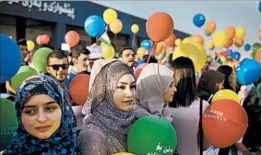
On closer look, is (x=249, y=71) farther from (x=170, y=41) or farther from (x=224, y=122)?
(x=170, y=41)

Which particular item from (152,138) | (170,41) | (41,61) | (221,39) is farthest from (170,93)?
(170,41)

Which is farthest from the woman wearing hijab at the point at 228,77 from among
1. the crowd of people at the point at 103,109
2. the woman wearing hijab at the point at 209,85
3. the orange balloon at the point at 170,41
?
the orange balloon at the point at 170,41

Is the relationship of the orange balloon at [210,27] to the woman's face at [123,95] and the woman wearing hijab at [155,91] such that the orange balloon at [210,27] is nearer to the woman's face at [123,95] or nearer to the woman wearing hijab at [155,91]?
the woman wearing hijab at [155,91]

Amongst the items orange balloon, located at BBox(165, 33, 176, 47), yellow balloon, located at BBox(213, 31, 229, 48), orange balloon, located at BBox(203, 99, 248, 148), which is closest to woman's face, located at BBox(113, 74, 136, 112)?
orange balloon, located at BBox(203, 99, 248, 148)

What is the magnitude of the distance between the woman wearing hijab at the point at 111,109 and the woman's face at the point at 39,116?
231mm

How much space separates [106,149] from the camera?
1.51 meters

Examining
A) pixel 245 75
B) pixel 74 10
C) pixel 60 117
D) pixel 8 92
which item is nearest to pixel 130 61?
pixel 245 75

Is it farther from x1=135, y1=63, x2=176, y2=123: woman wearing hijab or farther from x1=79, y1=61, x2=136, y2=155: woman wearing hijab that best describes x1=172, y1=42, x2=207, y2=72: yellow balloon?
x1=79, y1=61, x2=136, y2=155: woman wearing hijab

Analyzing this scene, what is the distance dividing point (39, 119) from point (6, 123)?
13.5 inches

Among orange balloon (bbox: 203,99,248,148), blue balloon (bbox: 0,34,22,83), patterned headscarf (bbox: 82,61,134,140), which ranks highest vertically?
blue balloon (bbox: 0,34,22,83)

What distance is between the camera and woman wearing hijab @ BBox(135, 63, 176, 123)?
79.0 inches

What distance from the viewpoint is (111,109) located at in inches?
62.9

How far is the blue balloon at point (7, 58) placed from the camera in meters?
1.59

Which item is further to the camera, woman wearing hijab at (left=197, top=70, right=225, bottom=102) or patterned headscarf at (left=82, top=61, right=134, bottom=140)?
woman wearing hijab at (left=197, top=70, right=225, bottom=102)
